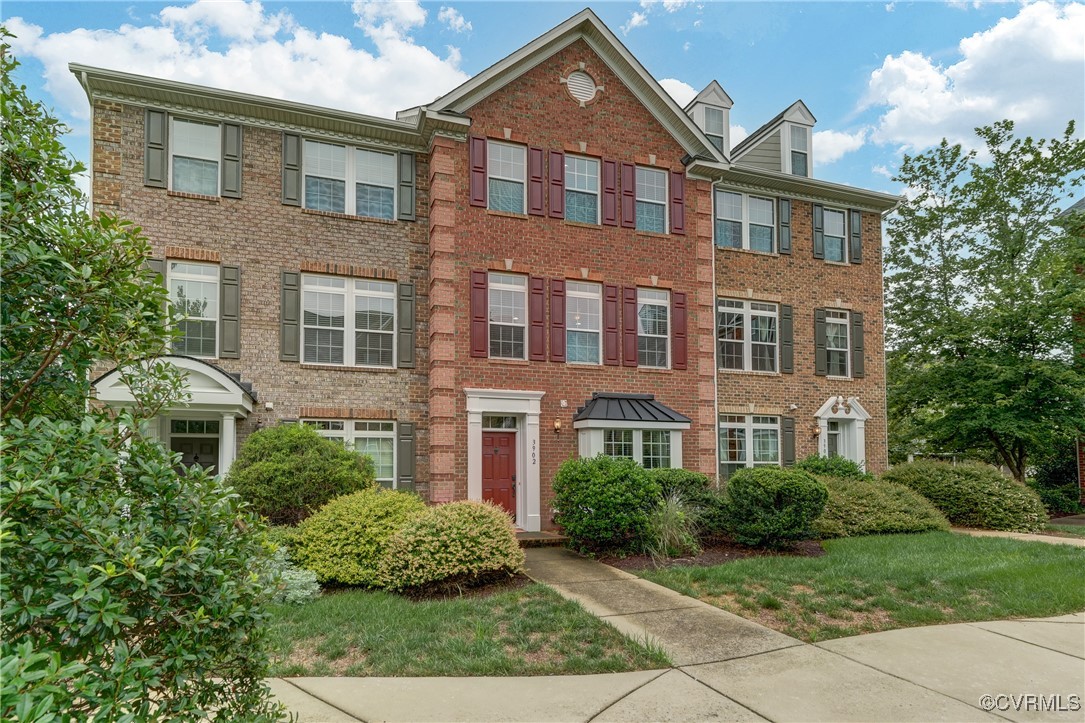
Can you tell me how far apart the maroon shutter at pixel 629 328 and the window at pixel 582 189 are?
1829 mm

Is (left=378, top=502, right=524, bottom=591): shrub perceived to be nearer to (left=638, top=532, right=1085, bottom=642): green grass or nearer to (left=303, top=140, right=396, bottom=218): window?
(left=638, top=532, right=1085, bottom=642): green grass

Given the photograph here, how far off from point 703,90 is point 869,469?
11.3 meters

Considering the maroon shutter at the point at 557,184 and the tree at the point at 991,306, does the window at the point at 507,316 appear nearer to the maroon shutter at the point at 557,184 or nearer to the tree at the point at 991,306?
the maroon shutter at the point at 557,184

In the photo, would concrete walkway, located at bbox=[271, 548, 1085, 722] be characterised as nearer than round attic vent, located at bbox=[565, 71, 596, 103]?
Yes

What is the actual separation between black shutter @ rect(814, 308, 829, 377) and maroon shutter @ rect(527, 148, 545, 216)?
27.6ft

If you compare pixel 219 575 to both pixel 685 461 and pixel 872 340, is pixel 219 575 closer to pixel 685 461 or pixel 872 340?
pixel 685 461

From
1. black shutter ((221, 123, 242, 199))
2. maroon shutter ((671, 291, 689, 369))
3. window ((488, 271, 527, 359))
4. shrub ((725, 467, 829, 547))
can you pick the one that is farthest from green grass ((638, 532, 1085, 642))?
black shutter ((221, 123, 242, 199))

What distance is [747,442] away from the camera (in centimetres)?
1800

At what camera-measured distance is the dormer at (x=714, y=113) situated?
1980 cm

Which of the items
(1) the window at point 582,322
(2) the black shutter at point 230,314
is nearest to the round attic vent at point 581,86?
(1) the window at point 582,322

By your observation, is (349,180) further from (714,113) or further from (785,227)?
(785,227)

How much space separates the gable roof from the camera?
14844 millimetres

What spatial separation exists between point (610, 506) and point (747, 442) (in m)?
7.34

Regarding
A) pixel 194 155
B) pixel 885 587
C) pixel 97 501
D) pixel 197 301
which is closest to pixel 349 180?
pixel 194 155
